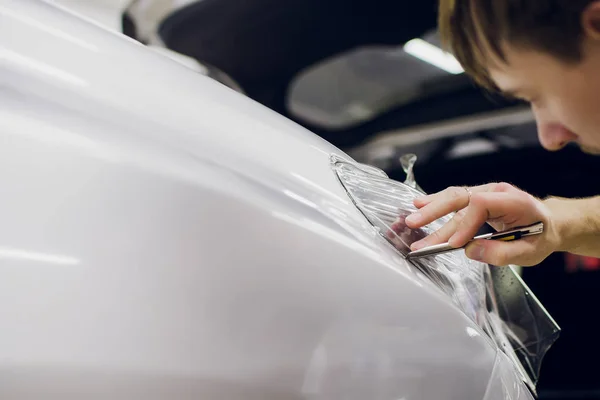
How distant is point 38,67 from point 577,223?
0.69m

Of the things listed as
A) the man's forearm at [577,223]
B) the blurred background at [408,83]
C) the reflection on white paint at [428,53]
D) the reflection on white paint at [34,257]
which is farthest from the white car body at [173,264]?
the reflection on white paint at [428,53]

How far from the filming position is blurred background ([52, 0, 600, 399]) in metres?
2.09

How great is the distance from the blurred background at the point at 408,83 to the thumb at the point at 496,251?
1199mm

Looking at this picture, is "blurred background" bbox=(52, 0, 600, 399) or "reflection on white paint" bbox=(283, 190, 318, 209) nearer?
"reflection on white paint" bbox=(283, 190, 318, 209)

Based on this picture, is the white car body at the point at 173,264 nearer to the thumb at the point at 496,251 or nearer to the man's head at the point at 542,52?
the thumb at the point at 496,251

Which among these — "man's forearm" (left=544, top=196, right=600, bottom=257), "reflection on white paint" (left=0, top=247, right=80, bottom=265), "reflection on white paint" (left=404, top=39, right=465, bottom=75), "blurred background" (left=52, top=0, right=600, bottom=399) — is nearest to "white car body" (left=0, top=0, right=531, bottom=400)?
"reflection on white paint" (left=0, top=247, right=80, bottom=265)

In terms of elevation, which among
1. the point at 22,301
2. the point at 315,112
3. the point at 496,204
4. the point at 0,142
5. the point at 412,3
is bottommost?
the point at 496,204

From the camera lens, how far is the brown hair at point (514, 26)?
48cm

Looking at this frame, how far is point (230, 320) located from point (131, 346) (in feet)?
0.28

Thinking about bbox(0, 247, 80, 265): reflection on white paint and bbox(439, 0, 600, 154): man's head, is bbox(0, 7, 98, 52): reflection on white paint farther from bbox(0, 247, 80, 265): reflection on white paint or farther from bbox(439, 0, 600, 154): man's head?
bbox(439, 0, 600, 154): man's head

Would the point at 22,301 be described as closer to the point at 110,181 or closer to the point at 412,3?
the point at 110,181

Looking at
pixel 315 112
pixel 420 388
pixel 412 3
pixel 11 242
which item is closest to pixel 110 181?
pixel 11 242

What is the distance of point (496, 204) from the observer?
22.9 inches

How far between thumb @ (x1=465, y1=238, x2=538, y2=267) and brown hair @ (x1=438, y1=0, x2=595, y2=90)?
0.20 metres
